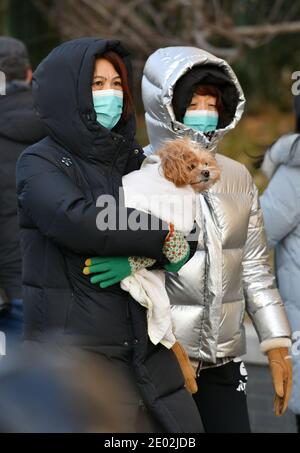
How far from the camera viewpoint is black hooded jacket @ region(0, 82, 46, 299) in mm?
4789

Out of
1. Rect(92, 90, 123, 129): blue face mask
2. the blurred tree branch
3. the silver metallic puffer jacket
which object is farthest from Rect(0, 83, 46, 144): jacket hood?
the blurred tree branch

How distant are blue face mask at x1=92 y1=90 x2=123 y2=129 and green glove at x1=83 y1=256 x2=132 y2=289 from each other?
1.62ft

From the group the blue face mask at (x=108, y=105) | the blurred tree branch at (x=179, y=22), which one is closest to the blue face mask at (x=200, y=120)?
the blue face mask at (x=108, y=105)

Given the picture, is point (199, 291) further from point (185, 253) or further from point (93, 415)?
point (93, 415)

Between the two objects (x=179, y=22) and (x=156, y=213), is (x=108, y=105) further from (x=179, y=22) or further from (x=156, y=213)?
(x=179, y=22)

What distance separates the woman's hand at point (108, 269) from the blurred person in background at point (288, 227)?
5.58 ft

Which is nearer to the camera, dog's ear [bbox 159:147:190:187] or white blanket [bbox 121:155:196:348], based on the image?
white blanket [bbox 121:155:196:348]

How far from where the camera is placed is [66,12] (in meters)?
11.5

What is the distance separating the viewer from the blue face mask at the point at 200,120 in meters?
4.18

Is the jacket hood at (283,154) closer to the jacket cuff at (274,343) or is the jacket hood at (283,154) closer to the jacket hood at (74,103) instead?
the jacket cuff at (274,343)

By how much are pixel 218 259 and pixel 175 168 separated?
652 millimetres

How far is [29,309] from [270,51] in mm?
10881

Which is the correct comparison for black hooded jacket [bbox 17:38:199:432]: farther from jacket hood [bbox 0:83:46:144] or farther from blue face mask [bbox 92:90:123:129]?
jacket hood [bbox 0:83:46:144]
